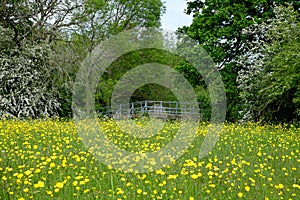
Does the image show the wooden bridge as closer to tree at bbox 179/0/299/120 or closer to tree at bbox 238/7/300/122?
tree at bbox 179/0/299/120

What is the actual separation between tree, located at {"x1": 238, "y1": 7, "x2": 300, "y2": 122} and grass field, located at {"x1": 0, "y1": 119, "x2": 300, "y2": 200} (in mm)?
4938

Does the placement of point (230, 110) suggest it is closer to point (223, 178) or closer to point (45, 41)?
point (45, 41)

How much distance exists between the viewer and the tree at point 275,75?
503 inches

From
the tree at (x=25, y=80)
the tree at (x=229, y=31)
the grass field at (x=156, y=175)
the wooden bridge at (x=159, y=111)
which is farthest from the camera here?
the wooden bridge at (x=159, y=111)

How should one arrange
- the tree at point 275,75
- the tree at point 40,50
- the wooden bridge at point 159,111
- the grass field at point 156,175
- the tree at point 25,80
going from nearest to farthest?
the grass field at point 156,175 → the tree at point 275,75 → the tree at point 25,80 → the tree at point 40,50 → the wooden bridge at point 159,111

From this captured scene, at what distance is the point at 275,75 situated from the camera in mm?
13391

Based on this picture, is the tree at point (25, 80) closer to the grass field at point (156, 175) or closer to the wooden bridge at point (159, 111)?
the wooden bridge at point (159, 111)

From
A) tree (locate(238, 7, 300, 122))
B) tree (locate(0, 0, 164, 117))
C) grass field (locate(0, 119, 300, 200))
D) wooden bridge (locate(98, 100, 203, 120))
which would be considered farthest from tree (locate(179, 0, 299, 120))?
grass field (locate(0, 119, 300, 200))

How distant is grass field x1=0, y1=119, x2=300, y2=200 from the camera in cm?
451

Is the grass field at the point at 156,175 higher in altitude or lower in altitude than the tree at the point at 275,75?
lower

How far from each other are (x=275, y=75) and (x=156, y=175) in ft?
30.9

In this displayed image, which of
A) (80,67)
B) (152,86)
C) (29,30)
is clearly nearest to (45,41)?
(29,30)

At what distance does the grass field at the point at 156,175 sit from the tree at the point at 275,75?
494 centimetres

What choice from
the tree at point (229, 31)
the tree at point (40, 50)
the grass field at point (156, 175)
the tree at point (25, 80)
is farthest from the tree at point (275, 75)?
the tree at point (25, 80)
